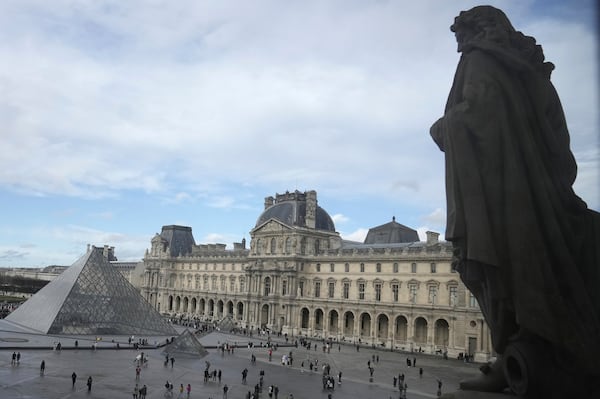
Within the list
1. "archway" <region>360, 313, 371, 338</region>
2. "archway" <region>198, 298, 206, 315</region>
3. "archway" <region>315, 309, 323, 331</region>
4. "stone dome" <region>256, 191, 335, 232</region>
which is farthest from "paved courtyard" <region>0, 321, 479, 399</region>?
"archway" <region>198, 298, 206, 315</region>

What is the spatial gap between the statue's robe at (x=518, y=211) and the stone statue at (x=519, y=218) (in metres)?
0.02

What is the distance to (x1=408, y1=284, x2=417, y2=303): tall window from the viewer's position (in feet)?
181

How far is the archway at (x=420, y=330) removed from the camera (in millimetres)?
55156

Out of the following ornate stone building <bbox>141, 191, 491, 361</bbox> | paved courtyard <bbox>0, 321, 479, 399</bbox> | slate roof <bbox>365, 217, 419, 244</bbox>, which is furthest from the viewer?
slate roof <bbox>365, 217, 419, 244</bbox>

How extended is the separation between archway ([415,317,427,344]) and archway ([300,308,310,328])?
49.9 ft

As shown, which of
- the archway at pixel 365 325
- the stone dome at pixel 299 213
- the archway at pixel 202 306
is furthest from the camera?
the archway at pixel 202 306

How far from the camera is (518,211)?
909cm

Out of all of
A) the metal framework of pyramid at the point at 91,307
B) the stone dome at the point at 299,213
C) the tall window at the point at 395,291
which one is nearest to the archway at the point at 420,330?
the tall window at the point at 395,291

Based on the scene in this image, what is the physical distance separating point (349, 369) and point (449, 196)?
3065cm

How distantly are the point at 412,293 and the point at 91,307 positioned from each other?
30.0m

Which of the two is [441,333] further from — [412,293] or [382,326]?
[382,326]

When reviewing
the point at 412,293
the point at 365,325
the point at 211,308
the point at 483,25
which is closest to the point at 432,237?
the point at 412,293

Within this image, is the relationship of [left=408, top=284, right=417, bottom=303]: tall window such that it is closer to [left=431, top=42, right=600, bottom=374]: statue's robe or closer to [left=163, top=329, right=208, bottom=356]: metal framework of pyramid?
[left=163, top=329, right=208, bottom=356]: metal framework of pyramid

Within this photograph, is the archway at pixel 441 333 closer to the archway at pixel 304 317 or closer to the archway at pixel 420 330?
the archway at pixel 420 330
